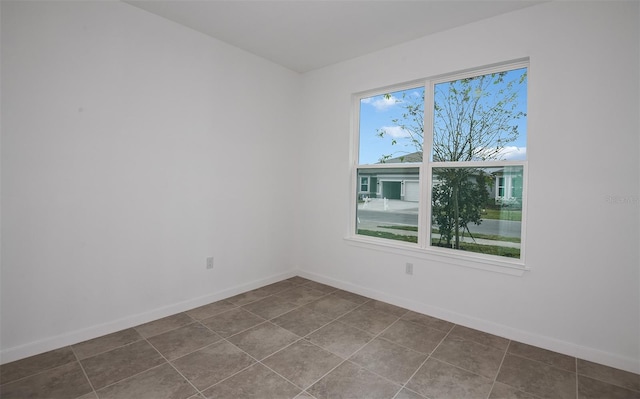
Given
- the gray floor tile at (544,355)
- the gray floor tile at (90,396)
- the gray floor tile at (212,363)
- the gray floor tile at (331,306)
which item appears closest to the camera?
the gray floor tile at (90,396)

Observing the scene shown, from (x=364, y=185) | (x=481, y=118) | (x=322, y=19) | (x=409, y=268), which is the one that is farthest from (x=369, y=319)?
(x=322, y=19)

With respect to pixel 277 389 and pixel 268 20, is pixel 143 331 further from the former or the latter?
pixel 268 20

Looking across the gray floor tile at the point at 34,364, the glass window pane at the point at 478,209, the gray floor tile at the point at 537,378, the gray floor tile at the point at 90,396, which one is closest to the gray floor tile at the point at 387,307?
the glass window pane at the point at 478,209

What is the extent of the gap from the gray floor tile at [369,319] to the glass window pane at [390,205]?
862 mm

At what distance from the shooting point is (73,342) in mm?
2441

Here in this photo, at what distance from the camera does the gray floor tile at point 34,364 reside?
2029 mm

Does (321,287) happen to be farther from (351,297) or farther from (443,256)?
(443,256)

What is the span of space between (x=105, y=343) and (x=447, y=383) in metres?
2.60

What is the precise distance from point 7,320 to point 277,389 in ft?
6.50

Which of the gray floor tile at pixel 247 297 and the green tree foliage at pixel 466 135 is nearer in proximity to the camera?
the green tree foliage at pixel 466 135

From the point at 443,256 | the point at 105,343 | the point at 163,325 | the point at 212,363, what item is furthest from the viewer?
the point at 443,256

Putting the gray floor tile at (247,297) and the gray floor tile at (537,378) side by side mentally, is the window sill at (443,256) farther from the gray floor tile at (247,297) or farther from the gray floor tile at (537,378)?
the gray floor tile at (247,297)

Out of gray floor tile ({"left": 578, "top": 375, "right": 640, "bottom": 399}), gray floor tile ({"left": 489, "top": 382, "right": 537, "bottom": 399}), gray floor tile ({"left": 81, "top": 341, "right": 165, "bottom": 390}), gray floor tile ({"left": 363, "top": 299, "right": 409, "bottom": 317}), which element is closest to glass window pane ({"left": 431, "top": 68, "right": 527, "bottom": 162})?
gray floor tile ({"left": 363, "top": 299, "right": 409, "bottom": 317})

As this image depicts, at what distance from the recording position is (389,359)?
2322 millimetres
